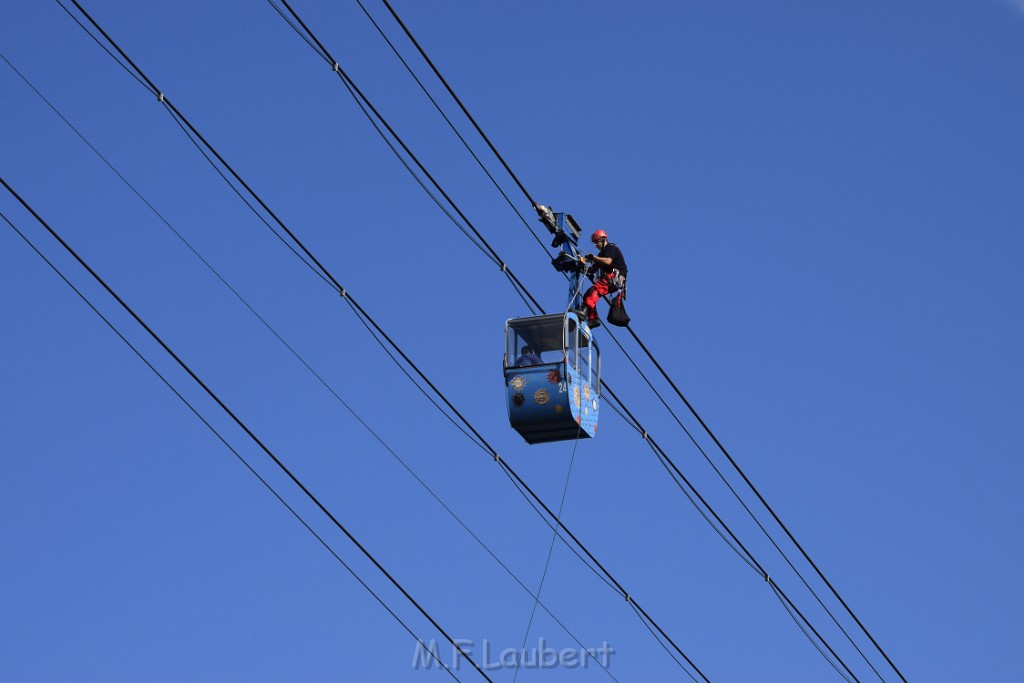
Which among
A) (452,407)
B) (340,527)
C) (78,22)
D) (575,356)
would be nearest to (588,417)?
(575,356)

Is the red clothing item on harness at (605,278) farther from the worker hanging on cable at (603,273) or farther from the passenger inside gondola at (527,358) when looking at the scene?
the passenger inside gondola at (527,358)

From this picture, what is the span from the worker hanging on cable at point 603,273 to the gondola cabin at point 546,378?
0.70 m

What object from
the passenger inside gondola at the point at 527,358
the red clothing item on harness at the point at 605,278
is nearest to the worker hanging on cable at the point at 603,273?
the red clothing item on harness at the point at 605,278

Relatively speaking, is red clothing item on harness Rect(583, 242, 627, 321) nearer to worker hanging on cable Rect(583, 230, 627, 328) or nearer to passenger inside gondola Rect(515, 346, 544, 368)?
worker hanging on cable Rect(583, 230, 627, 328)

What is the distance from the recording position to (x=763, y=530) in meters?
28.6

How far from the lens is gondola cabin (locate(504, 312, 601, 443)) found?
91.5 feet

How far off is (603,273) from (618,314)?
68 centimetres

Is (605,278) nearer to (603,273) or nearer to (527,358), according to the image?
(603,273)

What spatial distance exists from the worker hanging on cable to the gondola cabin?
27.4 inches

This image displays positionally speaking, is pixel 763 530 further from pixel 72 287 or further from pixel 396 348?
pixel 72 287

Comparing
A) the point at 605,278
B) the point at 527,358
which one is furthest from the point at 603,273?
the point at 527,358

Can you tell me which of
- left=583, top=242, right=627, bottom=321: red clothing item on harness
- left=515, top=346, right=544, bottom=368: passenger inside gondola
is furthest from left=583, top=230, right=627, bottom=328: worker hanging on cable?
left=515, top=346, right=544, bottom=368: passenger inside gondola

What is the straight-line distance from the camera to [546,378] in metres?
27.9

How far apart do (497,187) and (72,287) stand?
5844mm
